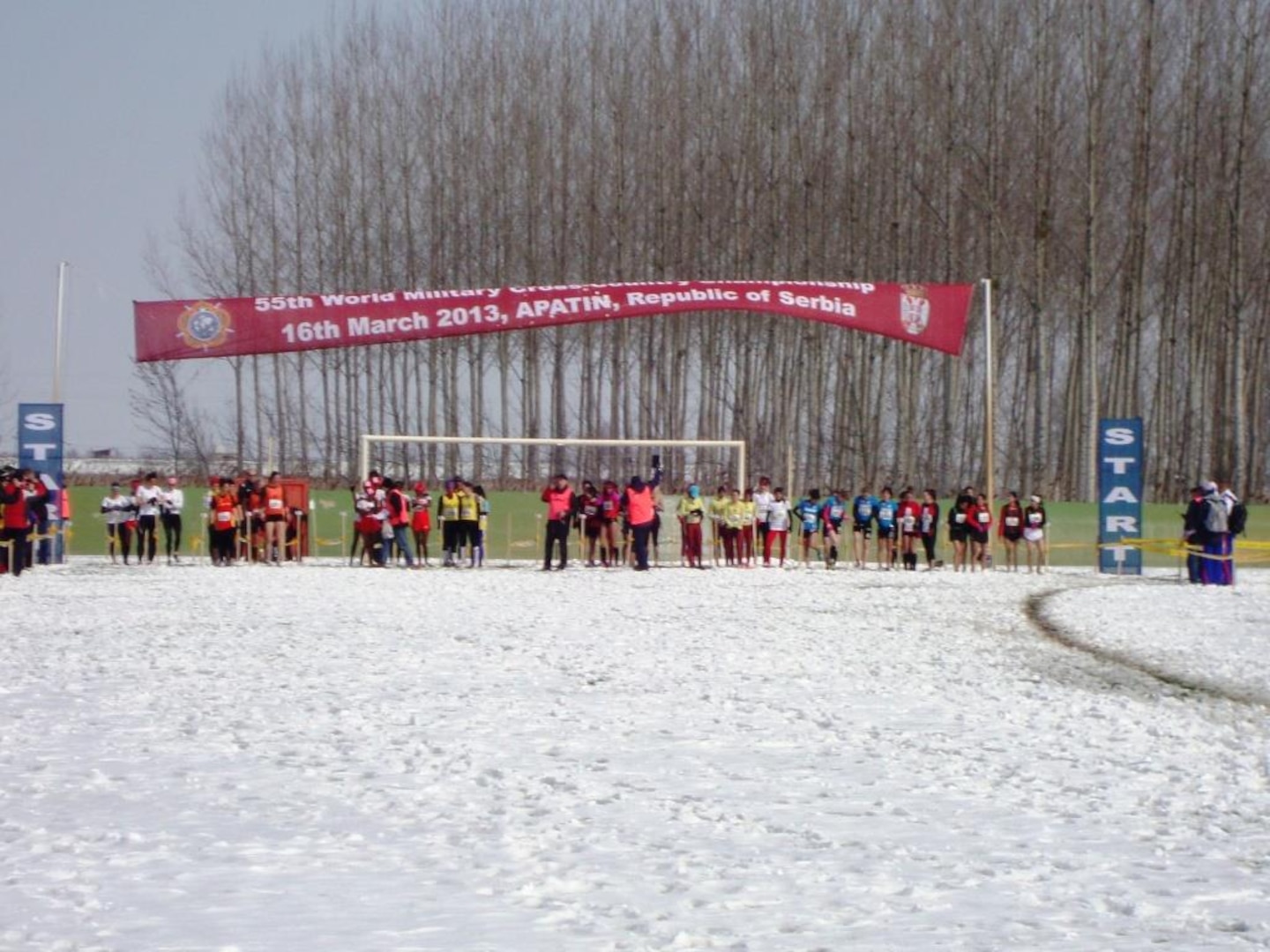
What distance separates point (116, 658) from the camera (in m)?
13.5

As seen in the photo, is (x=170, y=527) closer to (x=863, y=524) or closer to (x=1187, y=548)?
(x=863, y=524)

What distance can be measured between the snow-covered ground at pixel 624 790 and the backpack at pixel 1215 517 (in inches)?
518

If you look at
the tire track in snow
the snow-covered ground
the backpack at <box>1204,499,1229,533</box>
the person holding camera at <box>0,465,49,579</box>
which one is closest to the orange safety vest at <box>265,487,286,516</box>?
the person holding camera at <box>0,465,49,579</box>

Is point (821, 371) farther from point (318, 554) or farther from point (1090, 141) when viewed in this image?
point (318, 554)

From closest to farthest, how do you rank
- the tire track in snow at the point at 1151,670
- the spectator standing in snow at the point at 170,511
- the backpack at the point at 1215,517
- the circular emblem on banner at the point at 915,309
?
the tire track in snow at the point at 1151,670, the backpack at the point at 1215,517, the spectator standing in snow at the point at 170,511, the circular emblem on banner at the point at 915,309

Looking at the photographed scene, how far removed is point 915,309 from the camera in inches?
1351

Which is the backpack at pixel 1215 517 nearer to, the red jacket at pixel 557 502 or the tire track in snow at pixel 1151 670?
the tire track in snow at pixel 1151 670

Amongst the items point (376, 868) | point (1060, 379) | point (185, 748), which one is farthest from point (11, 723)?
point (1060, 379)

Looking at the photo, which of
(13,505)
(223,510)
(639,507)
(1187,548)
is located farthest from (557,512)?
(1187,548)

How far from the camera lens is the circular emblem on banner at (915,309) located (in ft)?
112

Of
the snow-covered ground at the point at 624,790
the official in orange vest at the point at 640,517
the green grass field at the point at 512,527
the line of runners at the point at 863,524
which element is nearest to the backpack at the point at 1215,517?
the line of runners at the point at 863,524

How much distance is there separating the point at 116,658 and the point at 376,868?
7.86 meters

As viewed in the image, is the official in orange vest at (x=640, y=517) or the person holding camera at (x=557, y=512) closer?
the person holding camera at (x=557, y=512)

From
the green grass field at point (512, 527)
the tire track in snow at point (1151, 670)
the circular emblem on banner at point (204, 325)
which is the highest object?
the circular emblem on banner at point (204, 325)
